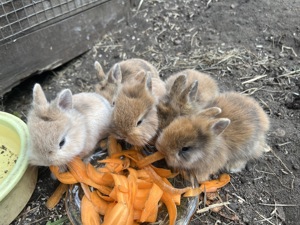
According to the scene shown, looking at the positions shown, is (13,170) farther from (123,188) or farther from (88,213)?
(123,188)

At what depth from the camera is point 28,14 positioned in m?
4.82

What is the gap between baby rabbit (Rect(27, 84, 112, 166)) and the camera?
10.5ft

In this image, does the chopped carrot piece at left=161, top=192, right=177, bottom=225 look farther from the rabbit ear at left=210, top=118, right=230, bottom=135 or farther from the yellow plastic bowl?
the yellow plastic bowl

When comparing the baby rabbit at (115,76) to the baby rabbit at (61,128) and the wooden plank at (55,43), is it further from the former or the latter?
the wooden plank at (55,43)

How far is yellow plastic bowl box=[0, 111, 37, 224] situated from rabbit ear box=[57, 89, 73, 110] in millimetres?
553

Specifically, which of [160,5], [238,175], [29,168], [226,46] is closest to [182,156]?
[238,175]

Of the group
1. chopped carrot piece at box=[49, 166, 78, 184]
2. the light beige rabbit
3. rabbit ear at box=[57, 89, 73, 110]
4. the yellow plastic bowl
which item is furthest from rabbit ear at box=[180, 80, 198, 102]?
the yellow plastic bowl

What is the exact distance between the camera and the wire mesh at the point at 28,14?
4.61 meters

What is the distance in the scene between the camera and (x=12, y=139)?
4043 mm

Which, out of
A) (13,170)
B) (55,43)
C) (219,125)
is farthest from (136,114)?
(55,43)

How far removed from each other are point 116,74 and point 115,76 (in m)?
0.03

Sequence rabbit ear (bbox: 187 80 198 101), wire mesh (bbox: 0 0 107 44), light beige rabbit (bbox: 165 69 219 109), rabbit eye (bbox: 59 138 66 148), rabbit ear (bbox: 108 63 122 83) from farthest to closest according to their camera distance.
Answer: wire mesh (bbox: 0 0 107 44)
rabbit ear (bbox: 108 63 122 83)
light beige rabbit (bbox: 165 69 219 109)
rabbit ear (bbox: 187 80 198 101)
rabbit eye (bbox: 59 138 66 148)

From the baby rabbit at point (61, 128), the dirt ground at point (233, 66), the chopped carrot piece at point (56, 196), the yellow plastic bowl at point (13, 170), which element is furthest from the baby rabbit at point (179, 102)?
the yellow plastic bowl at point (13, 170)

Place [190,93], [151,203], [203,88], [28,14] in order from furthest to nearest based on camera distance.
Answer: [28,14], [203,88], [190,93], [151,203]
